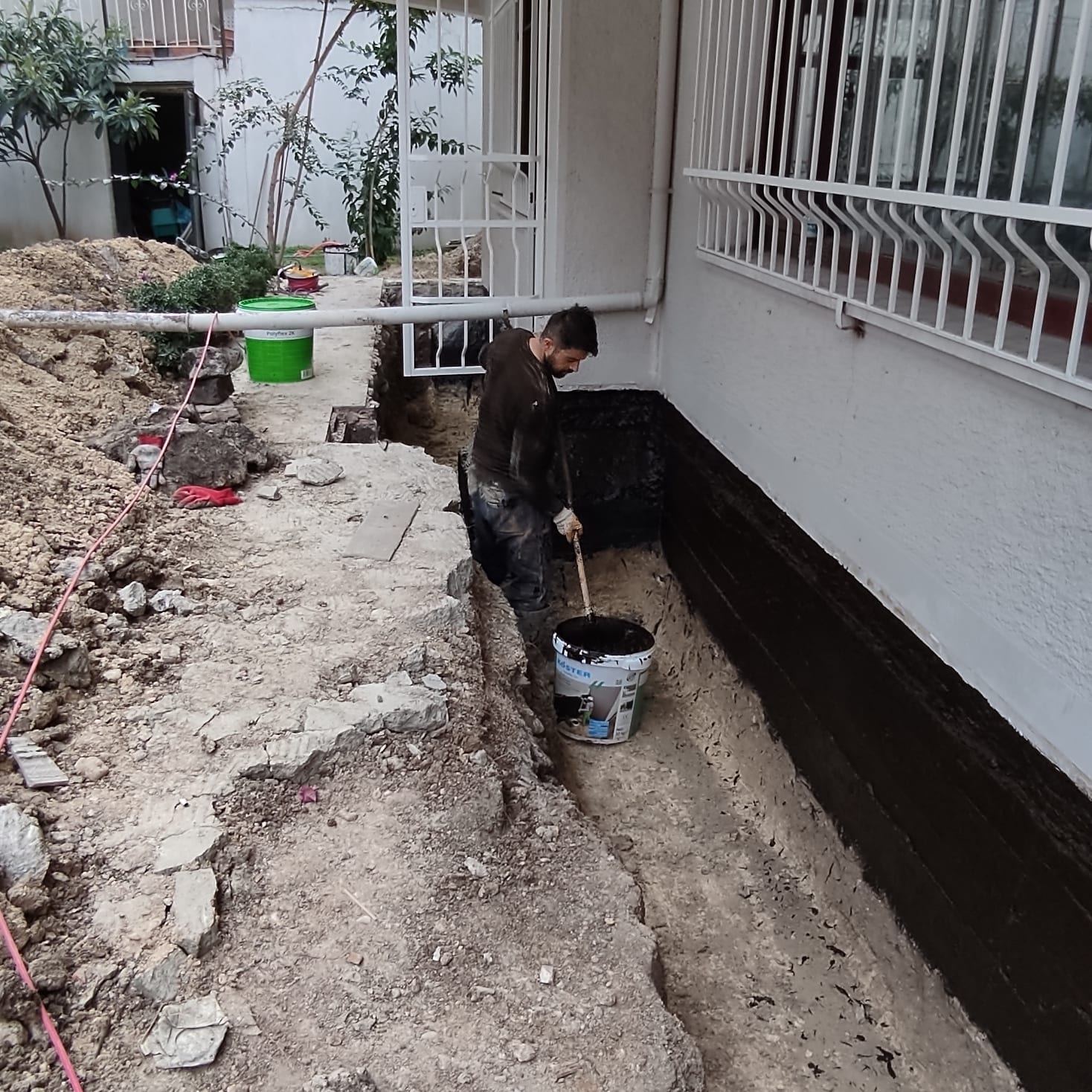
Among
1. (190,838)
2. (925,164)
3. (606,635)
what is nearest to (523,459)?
(606,635)

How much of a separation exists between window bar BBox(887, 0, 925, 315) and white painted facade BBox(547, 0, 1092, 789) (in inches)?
7.5

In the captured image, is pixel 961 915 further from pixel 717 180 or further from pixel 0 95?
pixel 0 95

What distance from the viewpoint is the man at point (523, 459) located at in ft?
13.5

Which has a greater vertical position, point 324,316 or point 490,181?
point 490,181

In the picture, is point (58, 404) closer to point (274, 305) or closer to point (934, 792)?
point (274, 305)

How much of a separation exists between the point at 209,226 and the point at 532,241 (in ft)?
30.8

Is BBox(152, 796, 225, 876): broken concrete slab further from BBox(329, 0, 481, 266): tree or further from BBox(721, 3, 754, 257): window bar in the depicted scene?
BBox(329, 0, 481, 266): tree

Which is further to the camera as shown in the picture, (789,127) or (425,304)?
(425,304)

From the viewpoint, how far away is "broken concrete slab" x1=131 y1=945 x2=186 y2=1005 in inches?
77.4

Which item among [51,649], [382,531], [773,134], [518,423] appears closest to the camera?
[51,649]

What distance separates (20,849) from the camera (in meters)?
2.15

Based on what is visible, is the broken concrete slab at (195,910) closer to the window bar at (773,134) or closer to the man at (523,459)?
the man at (523,459)

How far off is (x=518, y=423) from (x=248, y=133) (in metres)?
10.2

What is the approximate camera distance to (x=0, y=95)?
10.9 metres
